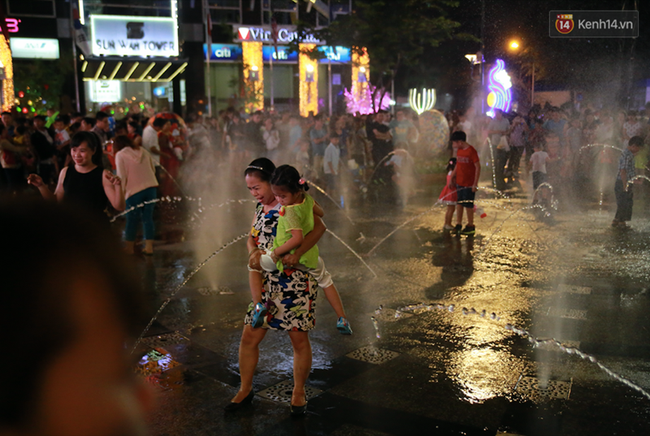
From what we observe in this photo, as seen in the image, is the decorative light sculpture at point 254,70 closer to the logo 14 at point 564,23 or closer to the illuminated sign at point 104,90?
the illuminated sign at point 104,90

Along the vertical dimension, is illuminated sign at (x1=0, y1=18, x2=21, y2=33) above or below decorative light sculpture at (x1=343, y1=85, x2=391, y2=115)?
above

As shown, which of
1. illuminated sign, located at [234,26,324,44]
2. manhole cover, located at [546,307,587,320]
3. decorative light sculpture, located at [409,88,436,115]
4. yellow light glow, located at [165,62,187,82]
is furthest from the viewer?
decorative light sculpture, located at [409,88,436,115]

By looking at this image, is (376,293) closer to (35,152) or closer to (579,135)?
(35,152)

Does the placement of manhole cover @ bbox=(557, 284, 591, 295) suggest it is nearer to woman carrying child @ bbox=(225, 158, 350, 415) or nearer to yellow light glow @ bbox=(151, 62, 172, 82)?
woman carrying child @ bbox=(225, 158, 350, 415)

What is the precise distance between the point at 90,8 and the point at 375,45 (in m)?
16.1

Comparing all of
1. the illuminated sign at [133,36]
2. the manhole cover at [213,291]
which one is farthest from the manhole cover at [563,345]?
the illuminated sign at [133,36]

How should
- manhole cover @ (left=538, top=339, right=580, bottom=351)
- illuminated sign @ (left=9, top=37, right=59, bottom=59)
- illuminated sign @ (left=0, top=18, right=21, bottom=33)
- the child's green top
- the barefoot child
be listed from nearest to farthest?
the child's green top → manhole cover @ (left=538, top=339, right=580, bottom=351) → the barefoot child → illuminated sign @ (left=0, top=18, right=21, bottom=33) → illuminated sign @ (left=9, top=37, right=59, bottom=59)

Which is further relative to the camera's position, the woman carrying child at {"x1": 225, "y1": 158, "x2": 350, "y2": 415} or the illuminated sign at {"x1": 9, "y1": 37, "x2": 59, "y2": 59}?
the illuminated sign at {"x1": 9, "y1": 37, "x2": 59, "y2": 59}

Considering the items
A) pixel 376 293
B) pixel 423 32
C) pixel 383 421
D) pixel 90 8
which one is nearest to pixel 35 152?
pixel 376 293

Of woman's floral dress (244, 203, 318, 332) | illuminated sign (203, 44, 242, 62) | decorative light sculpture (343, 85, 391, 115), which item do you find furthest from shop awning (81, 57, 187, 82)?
woman's floral dress (244, 203, 318, 332)

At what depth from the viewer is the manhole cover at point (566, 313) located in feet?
19.7

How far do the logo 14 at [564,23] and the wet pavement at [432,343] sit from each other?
1742cm

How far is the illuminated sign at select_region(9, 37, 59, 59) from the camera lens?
33.3 metres

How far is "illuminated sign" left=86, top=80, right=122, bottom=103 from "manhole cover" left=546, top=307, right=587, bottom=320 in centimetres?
3353
